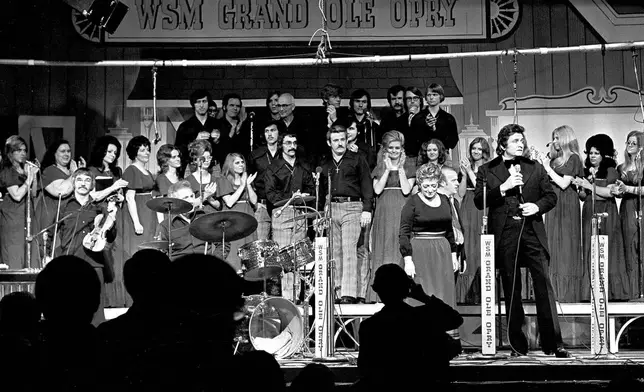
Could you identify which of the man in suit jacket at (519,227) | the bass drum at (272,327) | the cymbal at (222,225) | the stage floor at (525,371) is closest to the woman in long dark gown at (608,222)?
the man in suit jacket at (519,227)

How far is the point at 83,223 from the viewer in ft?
29.8

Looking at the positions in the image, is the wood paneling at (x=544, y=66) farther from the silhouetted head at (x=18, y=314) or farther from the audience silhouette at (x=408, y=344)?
the silhouetted head at (x=18, y=314)

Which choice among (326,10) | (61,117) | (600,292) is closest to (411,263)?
(600,292)

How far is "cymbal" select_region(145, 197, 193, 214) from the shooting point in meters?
8.34

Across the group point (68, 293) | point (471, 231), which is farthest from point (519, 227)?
point (68, 293)

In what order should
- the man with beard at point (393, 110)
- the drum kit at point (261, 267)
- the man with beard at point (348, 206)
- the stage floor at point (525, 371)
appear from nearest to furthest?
the stage floor at point (525, 371) < the drum kit at point (261, 267) < the man with beard at point (348, 206) < the man with beard at point (393, 110)

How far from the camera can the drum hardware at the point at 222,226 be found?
7.98 meters

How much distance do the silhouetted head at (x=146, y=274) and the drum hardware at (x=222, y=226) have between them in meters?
4.95

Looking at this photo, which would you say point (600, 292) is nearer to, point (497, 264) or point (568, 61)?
point (497, 264)

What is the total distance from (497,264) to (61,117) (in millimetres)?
6027

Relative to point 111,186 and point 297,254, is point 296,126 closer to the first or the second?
point 111,186

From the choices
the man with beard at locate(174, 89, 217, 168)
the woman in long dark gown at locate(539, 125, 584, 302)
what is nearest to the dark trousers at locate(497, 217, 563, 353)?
the woman in long dark gown at locate(539, 125, 584, 302)

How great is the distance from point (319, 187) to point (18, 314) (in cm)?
625

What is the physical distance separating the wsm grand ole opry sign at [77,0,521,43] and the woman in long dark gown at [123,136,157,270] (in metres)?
1.87
